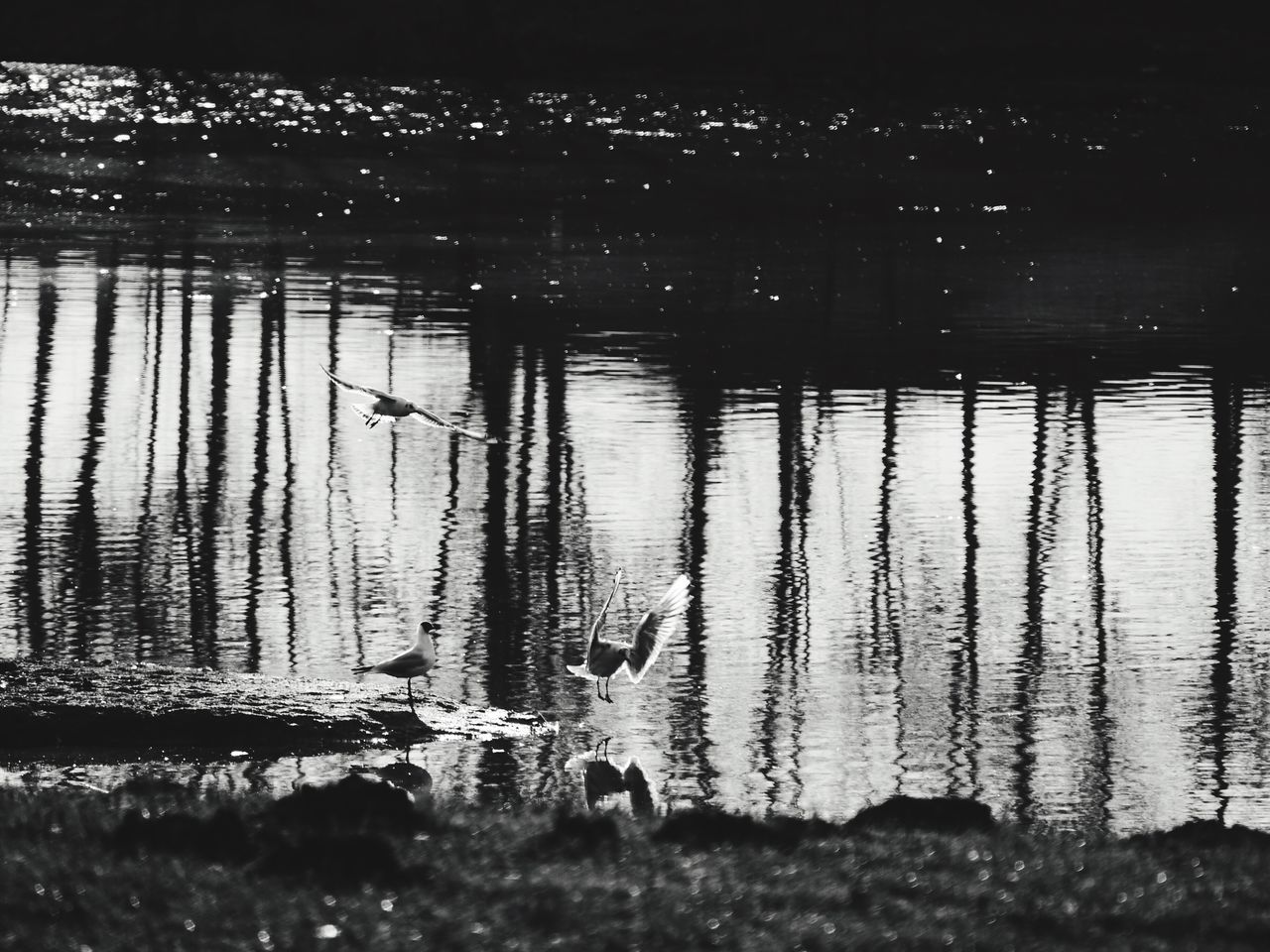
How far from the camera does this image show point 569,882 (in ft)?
22.8

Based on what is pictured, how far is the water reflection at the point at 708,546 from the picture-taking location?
10.6 m

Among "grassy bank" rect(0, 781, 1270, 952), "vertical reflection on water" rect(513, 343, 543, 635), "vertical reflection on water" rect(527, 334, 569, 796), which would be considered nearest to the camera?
"grassy bank" rect(0, 781, 1270, 952)

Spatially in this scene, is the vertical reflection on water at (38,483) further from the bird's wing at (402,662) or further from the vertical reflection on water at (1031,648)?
the vertical reflection on water at (1031,648)

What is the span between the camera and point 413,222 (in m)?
33.2

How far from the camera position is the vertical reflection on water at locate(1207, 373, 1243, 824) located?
10633mm

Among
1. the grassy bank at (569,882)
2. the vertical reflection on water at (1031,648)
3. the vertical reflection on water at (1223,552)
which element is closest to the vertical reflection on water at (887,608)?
the vertical reflection on water at (1031,648)

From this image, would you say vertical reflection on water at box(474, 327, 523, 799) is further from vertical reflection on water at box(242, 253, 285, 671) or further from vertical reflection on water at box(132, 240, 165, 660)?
vertical reflection on water at box(132, 240, 165, 660)

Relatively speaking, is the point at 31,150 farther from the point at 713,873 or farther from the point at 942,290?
the point at 713,873

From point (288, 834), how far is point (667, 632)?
3.25m

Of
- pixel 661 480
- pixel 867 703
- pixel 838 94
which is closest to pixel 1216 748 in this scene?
pixel 867 703

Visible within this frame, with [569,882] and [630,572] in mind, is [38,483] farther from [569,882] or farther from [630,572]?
[569,882]

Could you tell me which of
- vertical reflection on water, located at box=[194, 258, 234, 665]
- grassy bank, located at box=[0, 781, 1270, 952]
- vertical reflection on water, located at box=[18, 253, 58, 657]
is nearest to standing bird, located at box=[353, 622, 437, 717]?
vertical reflection on water, located at box=[194, 258, 234, 665]

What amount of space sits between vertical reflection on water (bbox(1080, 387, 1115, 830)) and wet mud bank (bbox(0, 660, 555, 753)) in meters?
2.60

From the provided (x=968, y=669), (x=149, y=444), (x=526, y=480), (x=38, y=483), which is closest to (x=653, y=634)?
(x=968, y=669)
